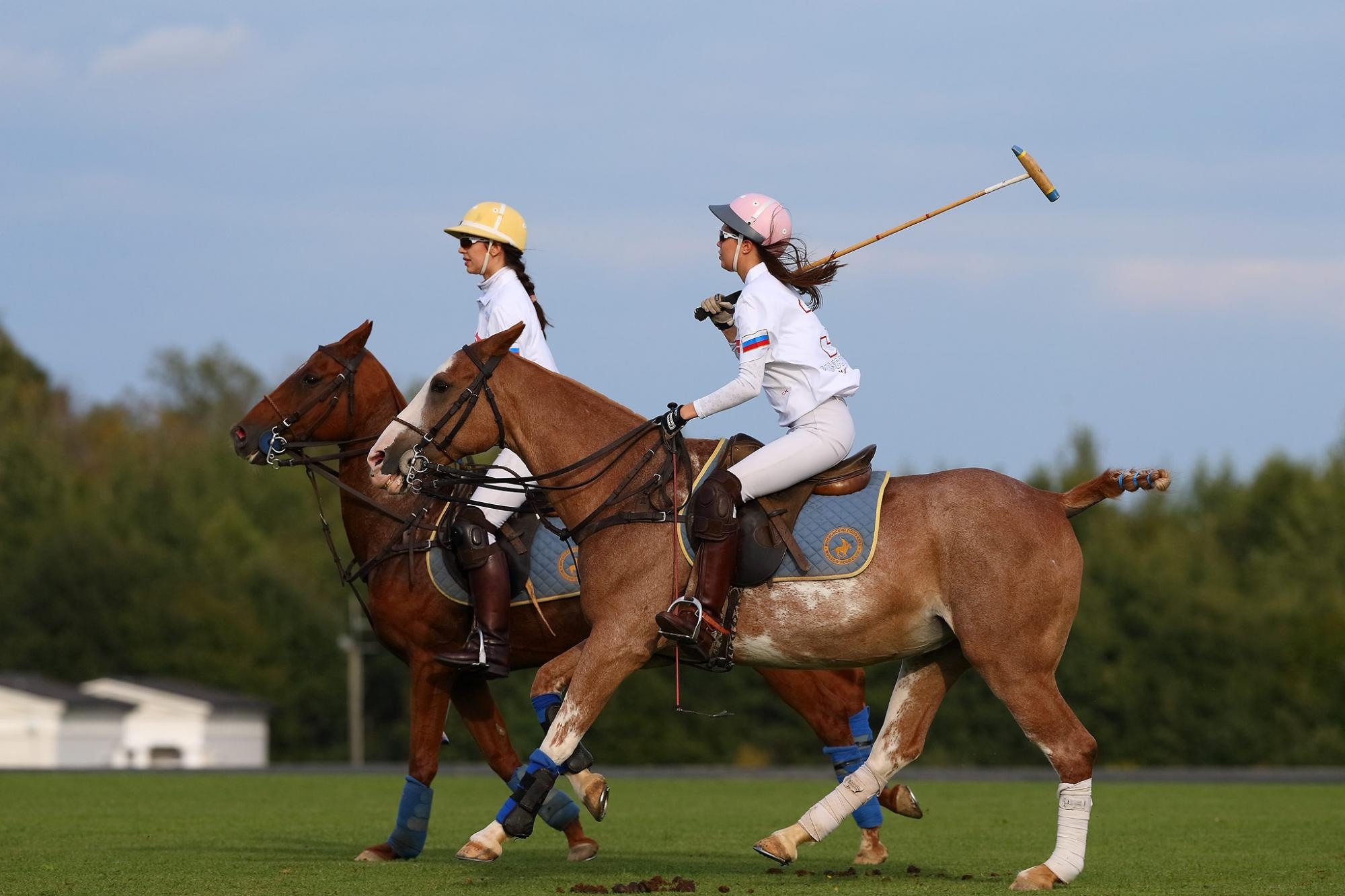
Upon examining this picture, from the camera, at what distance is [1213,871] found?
10055 mm

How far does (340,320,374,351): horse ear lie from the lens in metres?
11.5

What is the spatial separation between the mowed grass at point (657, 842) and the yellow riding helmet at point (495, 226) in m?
3.75

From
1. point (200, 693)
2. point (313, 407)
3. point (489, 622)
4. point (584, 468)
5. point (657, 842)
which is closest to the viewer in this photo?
point (584, 468)

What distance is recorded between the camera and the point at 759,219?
9.62 metres

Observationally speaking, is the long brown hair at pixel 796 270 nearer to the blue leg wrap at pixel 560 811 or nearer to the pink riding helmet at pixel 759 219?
the pink riding helmet at pixel 759 219

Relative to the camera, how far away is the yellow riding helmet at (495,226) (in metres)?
11.3

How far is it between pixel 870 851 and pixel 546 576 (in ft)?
8.19

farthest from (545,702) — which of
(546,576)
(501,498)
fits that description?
(501,498)

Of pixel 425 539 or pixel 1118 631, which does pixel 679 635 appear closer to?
pixel 425 539

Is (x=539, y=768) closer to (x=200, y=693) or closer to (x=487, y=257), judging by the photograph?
(x=487, y=257)

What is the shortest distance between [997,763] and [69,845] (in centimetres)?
3776

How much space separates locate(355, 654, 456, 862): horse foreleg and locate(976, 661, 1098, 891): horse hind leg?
3.49 metres

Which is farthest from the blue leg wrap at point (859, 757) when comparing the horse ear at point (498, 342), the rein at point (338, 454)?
the horse ear at point (498, 342)

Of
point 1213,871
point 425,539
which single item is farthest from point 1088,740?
point 425,539
